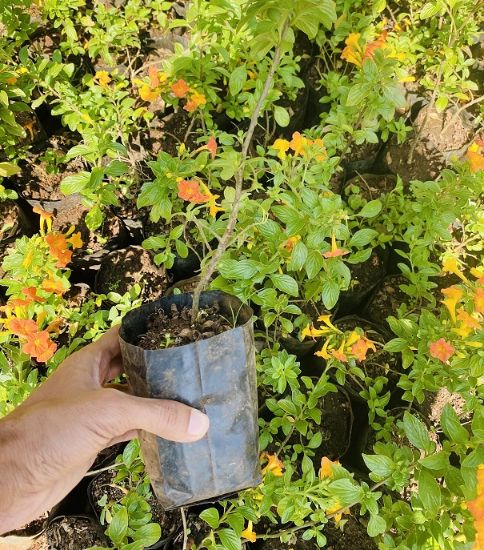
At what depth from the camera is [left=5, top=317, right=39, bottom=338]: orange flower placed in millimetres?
1223

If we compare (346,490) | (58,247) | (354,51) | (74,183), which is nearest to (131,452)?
(346,490)

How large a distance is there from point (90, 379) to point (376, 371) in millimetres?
1051

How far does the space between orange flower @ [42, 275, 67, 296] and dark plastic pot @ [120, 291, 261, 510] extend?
0.53 metres

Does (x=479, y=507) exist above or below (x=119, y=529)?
above

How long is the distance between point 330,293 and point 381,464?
1.28ft

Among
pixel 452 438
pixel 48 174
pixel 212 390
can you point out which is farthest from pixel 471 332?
pixel 48 174

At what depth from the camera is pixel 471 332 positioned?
113cm

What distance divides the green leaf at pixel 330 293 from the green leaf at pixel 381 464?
13.6 inches

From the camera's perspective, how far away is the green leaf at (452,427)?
880 mm

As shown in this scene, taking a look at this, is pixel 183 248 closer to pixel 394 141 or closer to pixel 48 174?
pixel 48 174

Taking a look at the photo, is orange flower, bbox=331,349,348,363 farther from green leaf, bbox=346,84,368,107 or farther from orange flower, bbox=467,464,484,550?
green leaf, bbox=346,84,368,107

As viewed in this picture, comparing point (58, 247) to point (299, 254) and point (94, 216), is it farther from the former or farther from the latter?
point (299, 254)

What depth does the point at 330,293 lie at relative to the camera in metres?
1.13

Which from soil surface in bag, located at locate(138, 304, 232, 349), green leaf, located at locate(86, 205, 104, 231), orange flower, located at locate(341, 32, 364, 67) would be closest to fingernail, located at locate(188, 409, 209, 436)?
soil surface in bag, located at locate(138, 304, 232, 349)
